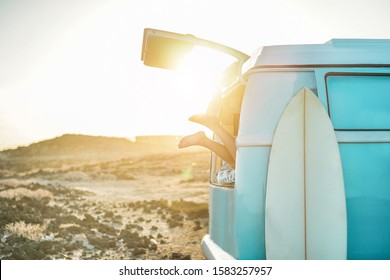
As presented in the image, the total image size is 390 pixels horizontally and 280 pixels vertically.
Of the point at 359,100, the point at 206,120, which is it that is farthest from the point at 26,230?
the point at 359,100

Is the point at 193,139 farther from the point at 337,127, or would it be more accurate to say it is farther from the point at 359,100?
the point at 359,100

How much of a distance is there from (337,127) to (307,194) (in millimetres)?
517

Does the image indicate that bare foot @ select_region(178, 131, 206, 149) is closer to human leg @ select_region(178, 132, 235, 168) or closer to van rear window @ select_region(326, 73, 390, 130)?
human leg @ select_region(178, 132, 235, 168)

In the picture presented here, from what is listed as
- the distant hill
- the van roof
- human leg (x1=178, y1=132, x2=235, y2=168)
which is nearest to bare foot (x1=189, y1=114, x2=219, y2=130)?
human leg (x1=178, y1=132, x2=235, y2=168)

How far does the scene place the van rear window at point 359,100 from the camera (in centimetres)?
281

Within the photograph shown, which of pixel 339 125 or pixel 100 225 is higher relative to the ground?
pixel 339 125

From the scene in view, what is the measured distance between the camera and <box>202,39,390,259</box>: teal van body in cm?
271

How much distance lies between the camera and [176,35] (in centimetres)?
364

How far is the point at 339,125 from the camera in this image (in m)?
2.80

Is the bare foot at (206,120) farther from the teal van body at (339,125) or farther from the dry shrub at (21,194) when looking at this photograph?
the dry shrub at (21,194)

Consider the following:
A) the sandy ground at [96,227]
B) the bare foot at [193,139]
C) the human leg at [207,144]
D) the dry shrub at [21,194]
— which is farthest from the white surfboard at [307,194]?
the dry shrub at [21,194]

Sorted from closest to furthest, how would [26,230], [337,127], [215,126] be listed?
[337,127], [215,126], [26,230]

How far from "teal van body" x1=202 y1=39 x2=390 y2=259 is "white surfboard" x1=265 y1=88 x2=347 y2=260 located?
0.09m
